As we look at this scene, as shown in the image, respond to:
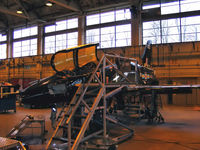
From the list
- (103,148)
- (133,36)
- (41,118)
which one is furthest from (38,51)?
(103,148)

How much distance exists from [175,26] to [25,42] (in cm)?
2310

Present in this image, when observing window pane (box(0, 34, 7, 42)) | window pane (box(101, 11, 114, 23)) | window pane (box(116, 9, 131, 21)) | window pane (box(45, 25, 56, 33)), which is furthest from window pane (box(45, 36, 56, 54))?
window pane (box(0, 34, 7, 42))

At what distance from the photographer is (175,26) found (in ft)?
65.0

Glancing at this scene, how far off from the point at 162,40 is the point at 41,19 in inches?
706

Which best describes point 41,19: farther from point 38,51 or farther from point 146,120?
point 146,120

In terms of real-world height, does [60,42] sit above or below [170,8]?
below

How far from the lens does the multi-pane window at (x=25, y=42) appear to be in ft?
95.3

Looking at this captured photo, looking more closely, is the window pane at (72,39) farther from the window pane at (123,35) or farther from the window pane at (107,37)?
the window pane at (123,35)

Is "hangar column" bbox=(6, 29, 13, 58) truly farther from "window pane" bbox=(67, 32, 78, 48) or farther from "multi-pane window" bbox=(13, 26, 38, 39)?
"window pane" bbox=(67, 32, 78, 48)

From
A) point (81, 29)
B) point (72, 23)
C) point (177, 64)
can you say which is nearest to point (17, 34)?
point (72, 23)

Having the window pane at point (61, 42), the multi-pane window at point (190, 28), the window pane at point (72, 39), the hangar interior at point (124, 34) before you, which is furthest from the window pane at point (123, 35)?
the window pane at point (61, 42)

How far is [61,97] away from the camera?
6.27m

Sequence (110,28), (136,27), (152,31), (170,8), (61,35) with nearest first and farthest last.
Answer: (170,8)
(152,31)
(136,27)
(110,28)
(61,35)

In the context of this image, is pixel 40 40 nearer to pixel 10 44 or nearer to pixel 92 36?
pixel 10 44
